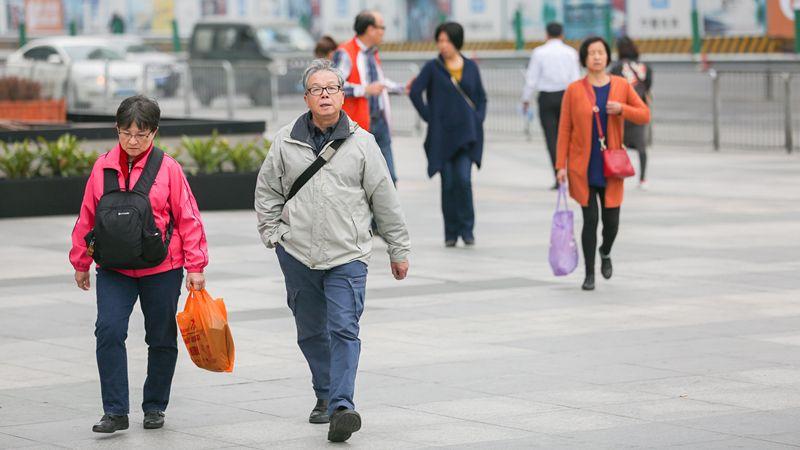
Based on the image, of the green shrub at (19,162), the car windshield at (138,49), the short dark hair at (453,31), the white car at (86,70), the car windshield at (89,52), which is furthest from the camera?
the car windshield at (138,49)

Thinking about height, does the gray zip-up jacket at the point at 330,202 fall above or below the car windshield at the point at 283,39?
above

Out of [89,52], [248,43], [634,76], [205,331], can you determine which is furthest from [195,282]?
[248,43]

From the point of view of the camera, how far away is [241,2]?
142ft

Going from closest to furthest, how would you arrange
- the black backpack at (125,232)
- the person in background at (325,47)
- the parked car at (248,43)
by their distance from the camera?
the black backpack at (125,232) → the person in background at (325,47) → the parked car at (248,43)

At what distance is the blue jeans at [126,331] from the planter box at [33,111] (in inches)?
542

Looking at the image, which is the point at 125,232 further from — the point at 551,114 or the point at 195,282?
the point at 551,114

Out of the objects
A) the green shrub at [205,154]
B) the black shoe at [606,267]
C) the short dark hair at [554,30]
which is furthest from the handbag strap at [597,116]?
the short dark hair at [554,30]

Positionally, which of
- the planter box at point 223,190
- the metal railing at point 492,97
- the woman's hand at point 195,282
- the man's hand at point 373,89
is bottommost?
the metal railing at point 492,97

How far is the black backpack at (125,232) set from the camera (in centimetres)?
670

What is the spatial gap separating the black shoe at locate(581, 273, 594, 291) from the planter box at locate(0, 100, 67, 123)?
431 inches

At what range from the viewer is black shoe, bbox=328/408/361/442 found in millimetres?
6555

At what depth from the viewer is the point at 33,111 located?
67.1 feet

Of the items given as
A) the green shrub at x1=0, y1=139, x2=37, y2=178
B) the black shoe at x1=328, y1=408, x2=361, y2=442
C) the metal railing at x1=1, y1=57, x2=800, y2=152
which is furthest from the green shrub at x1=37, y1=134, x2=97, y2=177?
the black shoe at x1=328, y1=408, x2=361, y2=442

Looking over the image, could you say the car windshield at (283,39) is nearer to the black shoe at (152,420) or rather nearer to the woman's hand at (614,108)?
the woman's hand at (614,108)
